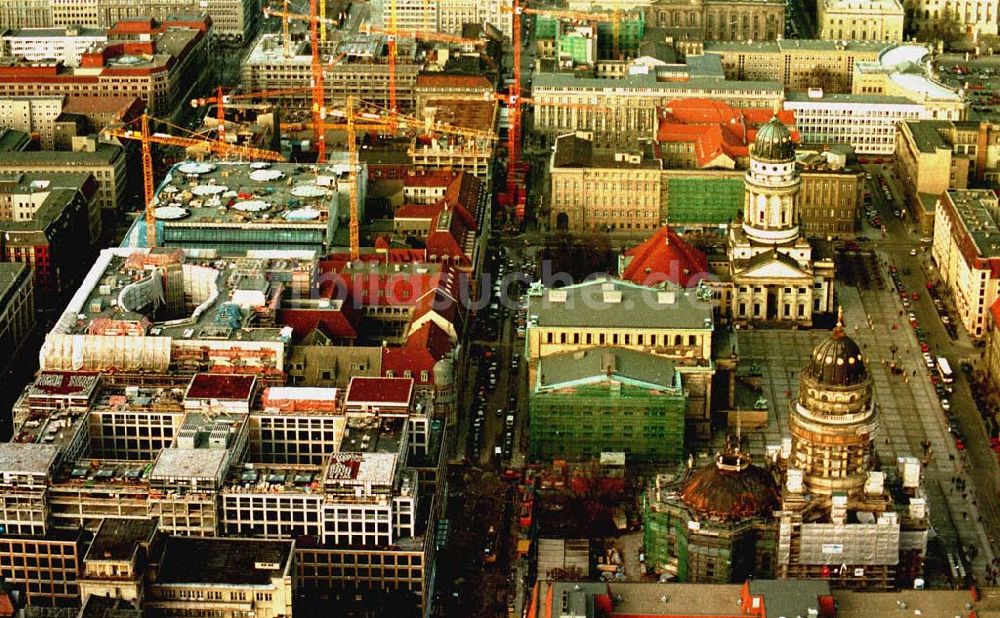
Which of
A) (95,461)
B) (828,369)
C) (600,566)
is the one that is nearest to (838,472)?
(828,369)

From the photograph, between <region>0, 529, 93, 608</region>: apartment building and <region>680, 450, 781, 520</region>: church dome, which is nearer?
<region>0, 529, 93, 608</region>: apartment building

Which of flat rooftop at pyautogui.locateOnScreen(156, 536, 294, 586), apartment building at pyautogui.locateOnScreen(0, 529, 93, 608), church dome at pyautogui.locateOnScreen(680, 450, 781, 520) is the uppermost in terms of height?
church dome at pyautogui.locateOnScreen(680, 450, 781, 520)

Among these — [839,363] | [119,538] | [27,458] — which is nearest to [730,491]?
[839,363]

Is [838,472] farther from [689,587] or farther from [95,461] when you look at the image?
[95,461]

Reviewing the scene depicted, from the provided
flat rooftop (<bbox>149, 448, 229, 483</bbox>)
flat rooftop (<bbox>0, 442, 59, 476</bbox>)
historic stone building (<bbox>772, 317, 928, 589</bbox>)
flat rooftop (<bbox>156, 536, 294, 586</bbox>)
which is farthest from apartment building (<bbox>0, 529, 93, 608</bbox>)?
historic stone building (<bbox>772, 317, 928, 589</bbox>)

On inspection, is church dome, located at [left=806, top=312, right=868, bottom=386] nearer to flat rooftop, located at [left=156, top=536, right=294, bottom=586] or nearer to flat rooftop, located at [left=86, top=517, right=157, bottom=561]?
flat rooftop, located at [left=156, top=536, right=294, bottom=586]

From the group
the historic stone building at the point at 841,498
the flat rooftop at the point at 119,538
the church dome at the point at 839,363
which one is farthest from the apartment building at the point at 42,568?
the church dome at the point at 839,363
